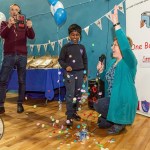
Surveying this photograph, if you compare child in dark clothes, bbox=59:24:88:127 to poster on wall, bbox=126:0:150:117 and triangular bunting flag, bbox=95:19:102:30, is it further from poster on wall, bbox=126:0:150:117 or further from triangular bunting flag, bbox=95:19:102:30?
triangular bunting flag, bbox=95:19:102:30

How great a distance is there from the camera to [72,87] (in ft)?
9.47

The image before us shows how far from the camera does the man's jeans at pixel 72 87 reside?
9.43 ft

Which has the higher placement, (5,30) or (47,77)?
(5,30)

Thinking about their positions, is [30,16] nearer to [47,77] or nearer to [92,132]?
[47,77]

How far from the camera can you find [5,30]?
337cm

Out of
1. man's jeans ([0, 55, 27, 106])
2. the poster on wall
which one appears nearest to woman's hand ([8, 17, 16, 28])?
man's jeans ([0, 55, 27, 106])

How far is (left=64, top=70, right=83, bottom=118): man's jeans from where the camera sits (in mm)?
2875

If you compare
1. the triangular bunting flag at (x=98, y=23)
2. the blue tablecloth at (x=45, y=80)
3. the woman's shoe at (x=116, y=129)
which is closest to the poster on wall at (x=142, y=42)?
the triangular bunting flag at (x=98, y=23)

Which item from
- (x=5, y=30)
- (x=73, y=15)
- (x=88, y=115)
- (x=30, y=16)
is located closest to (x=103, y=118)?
(x=88, y=115)

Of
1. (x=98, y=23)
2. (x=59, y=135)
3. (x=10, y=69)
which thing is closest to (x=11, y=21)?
(x=10, y=69)

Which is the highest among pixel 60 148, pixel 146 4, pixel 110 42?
pixel 146 4

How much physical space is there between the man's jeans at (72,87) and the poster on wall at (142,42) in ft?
2.82

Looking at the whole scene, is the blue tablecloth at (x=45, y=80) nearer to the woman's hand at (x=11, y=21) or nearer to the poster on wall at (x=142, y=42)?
the woman's hand at (x=11, y=21)

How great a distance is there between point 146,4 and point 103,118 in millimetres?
1535
